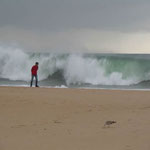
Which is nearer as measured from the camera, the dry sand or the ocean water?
the dry sand

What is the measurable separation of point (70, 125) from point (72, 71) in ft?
83.7

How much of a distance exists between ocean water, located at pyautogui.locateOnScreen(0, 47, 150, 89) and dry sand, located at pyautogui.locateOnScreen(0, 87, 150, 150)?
18.8m

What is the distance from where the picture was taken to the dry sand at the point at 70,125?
5.69 meters

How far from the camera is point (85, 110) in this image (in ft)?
32.3

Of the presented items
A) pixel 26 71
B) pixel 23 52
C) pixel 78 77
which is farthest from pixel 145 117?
pixel 23 52

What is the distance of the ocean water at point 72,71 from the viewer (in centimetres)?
3098

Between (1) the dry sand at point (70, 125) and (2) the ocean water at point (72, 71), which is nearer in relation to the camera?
(1) the dry sand at point (70, 125)

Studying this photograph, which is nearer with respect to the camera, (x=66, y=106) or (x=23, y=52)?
(x=66, y=106)

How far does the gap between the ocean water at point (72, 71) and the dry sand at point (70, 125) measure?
18.8 metres

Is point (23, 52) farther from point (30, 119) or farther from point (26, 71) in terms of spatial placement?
point (30, 119)

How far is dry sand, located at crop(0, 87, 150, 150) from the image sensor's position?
18.7 feet

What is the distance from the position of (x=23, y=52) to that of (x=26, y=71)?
413 cm

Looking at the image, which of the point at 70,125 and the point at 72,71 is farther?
the point at 72,71

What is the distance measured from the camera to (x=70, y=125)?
7.45 m
